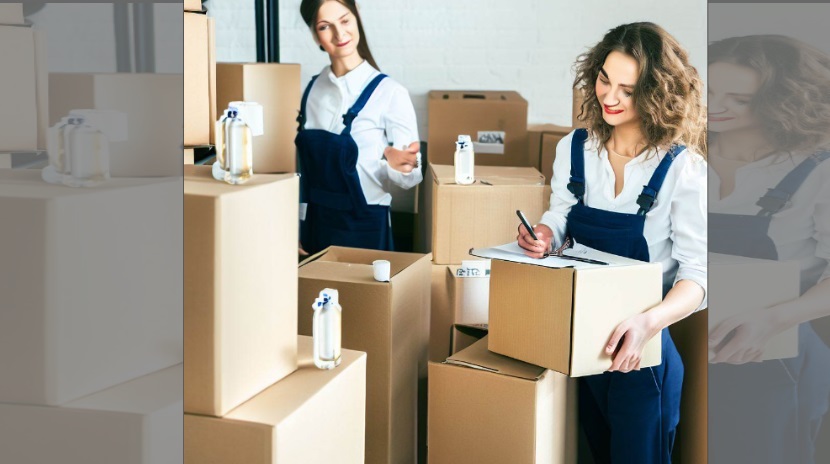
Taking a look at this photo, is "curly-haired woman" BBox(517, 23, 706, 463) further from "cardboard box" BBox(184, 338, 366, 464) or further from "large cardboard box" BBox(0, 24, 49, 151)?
"large cardboard box" BBox(0, 24, 49, 151)

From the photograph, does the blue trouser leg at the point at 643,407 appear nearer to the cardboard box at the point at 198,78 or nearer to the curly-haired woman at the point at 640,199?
the curly-haired woman at the point at 640,199

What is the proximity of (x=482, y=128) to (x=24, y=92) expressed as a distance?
2461 mm

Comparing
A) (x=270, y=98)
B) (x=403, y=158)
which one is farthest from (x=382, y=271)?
(x=270, y=98)

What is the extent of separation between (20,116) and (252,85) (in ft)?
6.25

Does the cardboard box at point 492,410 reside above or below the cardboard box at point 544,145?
below

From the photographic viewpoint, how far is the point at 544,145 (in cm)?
325

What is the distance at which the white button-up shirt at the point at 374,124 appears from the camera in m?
2.96

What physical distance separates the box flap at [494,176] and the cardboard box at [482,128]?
0.44 m

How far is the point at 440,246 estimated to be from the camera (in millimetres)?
2541

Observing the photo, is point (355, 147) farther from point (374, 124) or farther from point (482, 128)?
point (482, 128)

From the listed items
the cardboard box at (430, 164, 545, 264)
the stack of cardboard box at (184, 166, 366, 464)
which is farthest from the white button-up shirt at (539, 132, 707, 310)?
the stack of cardboard box at (184, 166, 366, 464)

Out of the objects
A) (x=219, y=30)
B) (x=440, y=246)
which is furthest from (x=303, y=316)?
(x=219, y=30)

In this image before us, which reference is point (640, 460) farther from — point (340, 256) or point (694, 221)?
point (340, 256)

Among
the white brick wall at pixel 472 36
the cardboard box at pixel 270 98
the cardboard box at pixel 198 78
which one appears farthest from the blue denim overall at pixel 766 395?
the white brick wall at pixel 472 36
